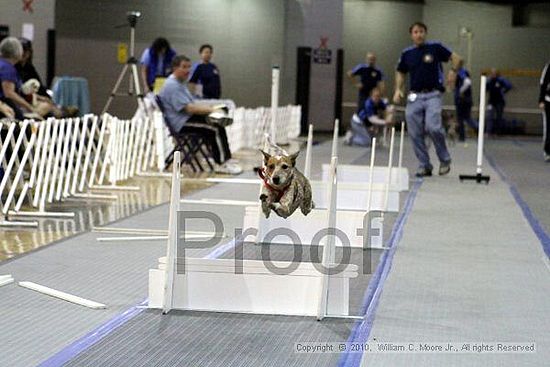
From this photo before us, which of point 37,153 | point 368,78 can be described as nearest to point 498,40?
Result: point 368,78

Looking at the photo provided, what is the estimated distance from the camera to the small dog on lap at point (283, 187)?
5.93m

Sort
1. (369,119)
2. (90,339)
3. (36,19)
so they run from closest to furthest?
(90,339)
(36,19)
(369,119)

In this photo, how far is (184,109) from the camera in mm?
11703

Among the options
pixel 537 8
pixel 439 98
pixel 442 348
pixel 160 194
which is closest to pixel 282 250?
pixel 442 348

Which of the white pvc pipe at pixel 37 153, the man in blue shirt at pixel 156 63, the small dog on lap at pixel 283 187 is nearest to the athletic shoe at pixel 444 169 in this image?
the man in blue shirt at pixel 156 63

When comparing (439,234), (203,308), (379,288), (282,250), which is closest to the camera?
(203,308)

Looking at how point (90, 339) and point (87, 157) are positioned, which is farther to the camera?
point (87, 157)

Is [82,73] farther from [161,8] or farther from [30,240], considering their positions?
[30,240]

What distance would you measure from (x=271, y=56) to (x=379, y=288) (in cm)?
1598

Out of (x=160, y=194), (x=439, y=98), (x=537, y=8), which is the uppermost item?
(x=537, y=8)

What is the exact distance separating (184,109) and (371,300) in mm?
6637

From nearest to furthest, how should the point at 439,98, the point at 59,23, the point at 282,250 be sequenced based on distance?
the point at 282,250
the point at 439,98
the point at 59,23

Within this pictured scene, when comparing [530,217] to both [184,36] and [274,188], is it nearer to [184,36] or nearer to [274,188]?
[274,188]

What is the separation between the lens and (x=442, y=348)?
4445 millimetres
